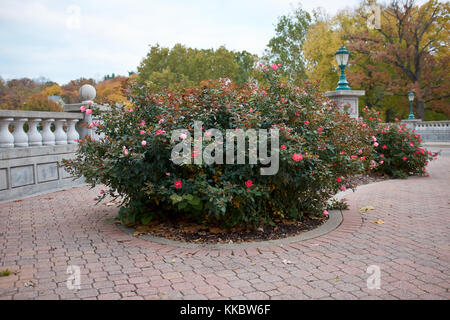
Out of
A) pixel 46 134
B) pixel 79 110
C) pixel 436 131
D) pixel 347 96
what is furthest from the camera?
pixel 436 131

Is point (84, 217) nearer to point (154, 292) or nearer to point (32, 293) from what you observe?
point (32, 293)

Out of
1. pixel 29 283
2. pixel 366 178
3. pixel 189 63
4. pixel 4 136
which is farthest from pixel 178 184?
pixel 189 63

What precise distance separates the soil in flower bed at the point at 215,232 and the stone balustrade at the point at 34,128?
12.3 feet

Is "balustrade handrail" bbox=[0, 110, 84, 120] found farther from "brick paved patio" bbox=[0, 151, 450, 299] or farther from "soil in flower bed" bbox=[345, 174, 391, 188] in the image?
"soil in flower bed" bbox=[345, 174, 391, 188]

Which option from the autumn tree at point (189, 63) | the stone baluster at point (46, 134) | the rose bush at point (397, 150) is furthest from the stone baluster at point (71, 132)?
the autumn tree at point (189, 63)

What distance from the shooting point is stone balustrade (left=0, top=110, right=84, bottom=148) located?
680 cm

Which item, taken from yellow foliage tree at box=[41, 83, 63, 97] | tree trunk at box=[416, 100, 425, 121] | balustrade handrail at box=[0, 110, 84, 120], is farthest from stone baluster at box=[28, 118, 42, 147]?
yellow foliage tree at box=[41, 83, 63, 97]

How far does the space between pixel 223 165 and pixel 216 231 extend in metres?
0.82

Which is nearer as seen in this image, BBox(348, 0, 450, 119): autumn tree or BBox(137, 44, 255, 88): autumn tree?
BBox(348, 0, 450, 119): autumn tree

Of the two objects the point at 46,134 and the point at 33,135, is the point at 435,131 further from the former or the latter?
the point at 33,135

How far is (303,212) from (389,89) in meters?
28.7

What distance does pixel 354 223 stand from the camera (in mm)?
4984

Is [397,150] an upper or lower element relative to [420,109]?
lower

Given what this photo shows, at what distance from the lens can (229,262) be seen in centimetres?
365
